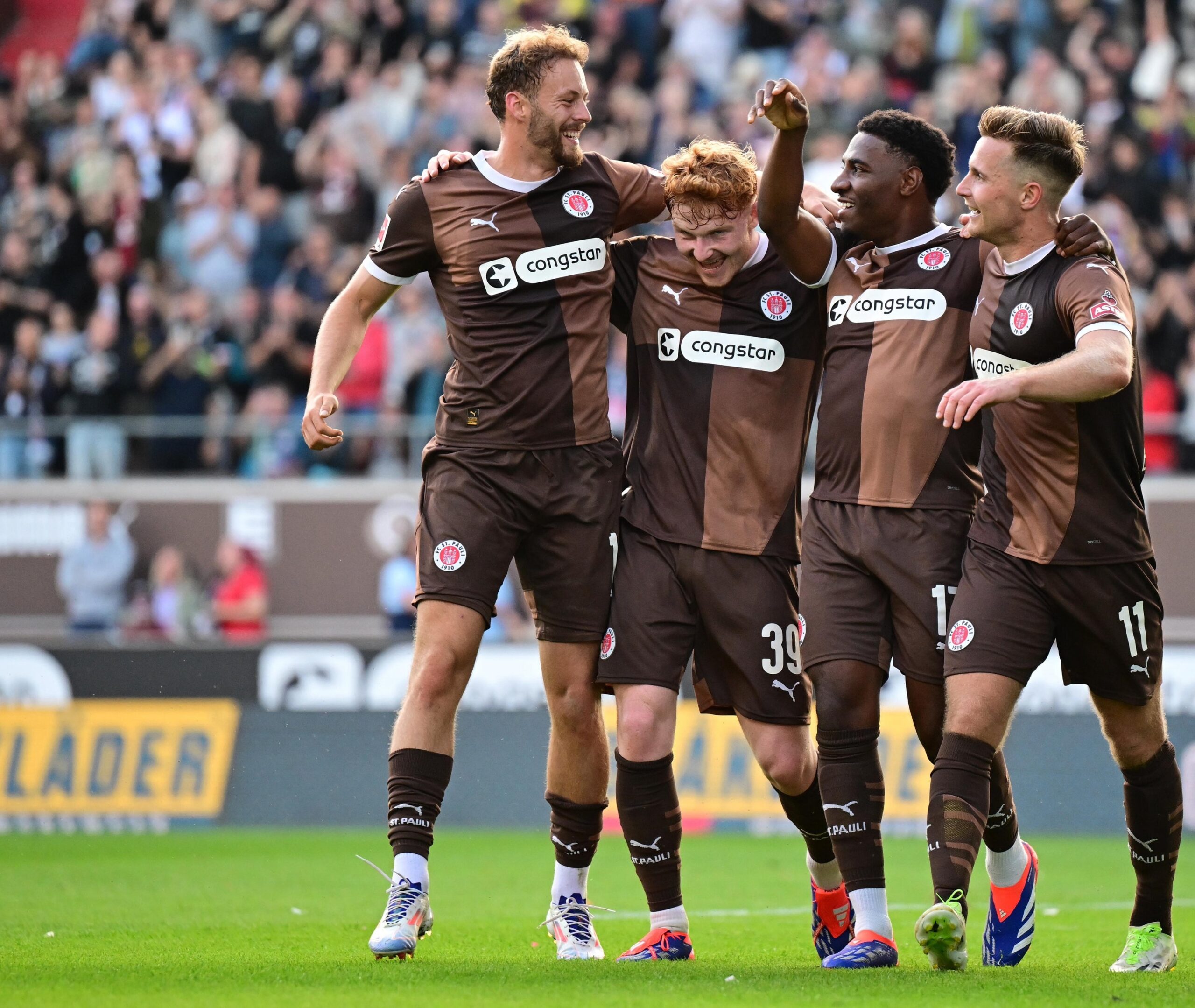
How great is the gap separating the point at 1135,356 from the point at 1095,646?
3.31 ft

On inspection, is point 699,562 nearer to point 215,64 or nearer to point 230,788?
point 230,788

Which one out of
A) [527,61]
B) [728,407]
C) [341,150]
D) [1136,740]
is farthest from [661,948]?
[341,150]

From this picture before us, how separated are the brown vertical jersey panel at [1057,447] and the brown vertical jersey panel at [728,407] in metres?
0.81

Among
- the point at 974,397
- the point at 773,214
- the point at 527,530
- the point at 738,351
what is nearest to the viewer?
the point at 974,397

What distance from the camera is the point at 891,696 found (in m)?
13.4

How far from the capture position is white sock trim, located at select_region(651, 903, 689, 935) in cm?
651

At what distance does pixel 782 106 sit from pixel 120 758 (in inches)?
366

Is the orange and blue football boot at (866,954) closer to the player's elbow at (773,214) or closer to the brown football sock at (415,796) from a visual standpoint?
the brown football sock at (415,796)

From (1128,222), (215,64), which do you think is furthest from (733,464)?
(215,64)

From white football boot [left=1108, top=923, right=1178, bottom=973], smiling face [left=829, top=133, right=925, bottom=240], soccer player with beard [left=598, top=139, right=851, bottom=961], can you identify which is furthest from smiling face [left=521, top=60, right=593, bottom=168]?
white football boot [left=1108, top=923, right=1178, bottom=973]

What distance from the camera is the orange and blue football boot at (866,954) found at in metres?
6.06

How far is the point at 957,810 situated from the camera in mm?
5879

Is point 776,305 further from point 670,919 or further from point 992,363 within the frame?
point 670,919

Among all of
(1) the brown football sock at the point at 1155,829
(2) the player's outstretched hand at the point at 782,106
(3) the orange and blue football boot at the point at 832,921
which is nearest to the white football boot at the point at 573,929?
(3) the orange and blue football boot at the point at 832,921
